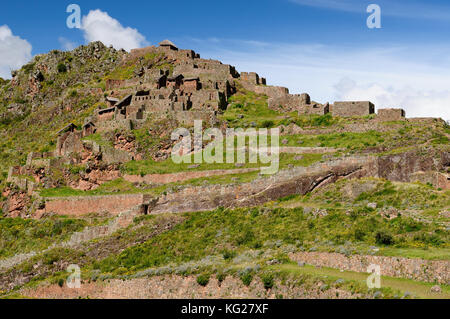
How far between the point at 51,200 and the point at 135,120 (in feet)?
40.0

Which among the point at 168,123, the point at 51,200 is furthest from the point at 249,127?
the point at 51,200

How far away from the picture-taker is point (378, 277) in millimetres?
25719

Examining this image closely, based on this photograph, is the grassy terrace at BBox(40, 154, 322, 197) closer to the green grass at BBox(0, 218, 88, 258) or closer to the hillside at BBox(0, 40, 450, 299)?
the hillside at BBox(0, 40, 450, 299)

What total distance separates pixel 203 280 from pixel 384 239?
350 inches

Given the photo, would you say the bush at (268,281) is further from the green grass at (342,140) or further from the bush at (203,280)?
the green grass at (342,140)

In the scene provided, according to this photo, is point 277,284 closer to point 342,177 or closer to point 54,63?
point 342,177

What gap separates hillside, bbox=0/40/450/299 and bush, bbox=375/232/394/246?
3.1 inches

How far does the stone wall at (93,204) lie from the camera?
4769 cm

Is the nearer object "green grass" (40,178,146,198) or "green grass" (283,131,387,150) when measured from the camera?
"green grass" (283,131,387,150)

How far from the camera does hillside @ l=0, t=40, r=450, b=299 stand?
96.4 ft

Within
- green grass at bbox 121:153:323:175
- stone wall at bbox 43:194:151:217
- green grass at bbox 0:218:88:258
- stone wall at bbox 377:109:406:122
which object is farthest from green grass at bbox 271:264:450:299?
stone wall at bbox 377:109:406:122

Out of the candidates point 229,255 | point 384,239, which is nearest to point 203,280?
point 229,255

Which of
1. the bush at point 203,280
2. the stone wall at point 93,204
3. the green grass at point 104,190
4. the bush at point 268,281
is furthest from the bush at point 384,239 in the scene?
the green grass at point 104,190

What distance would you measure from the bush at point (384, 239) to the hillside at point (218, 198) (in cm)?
8
